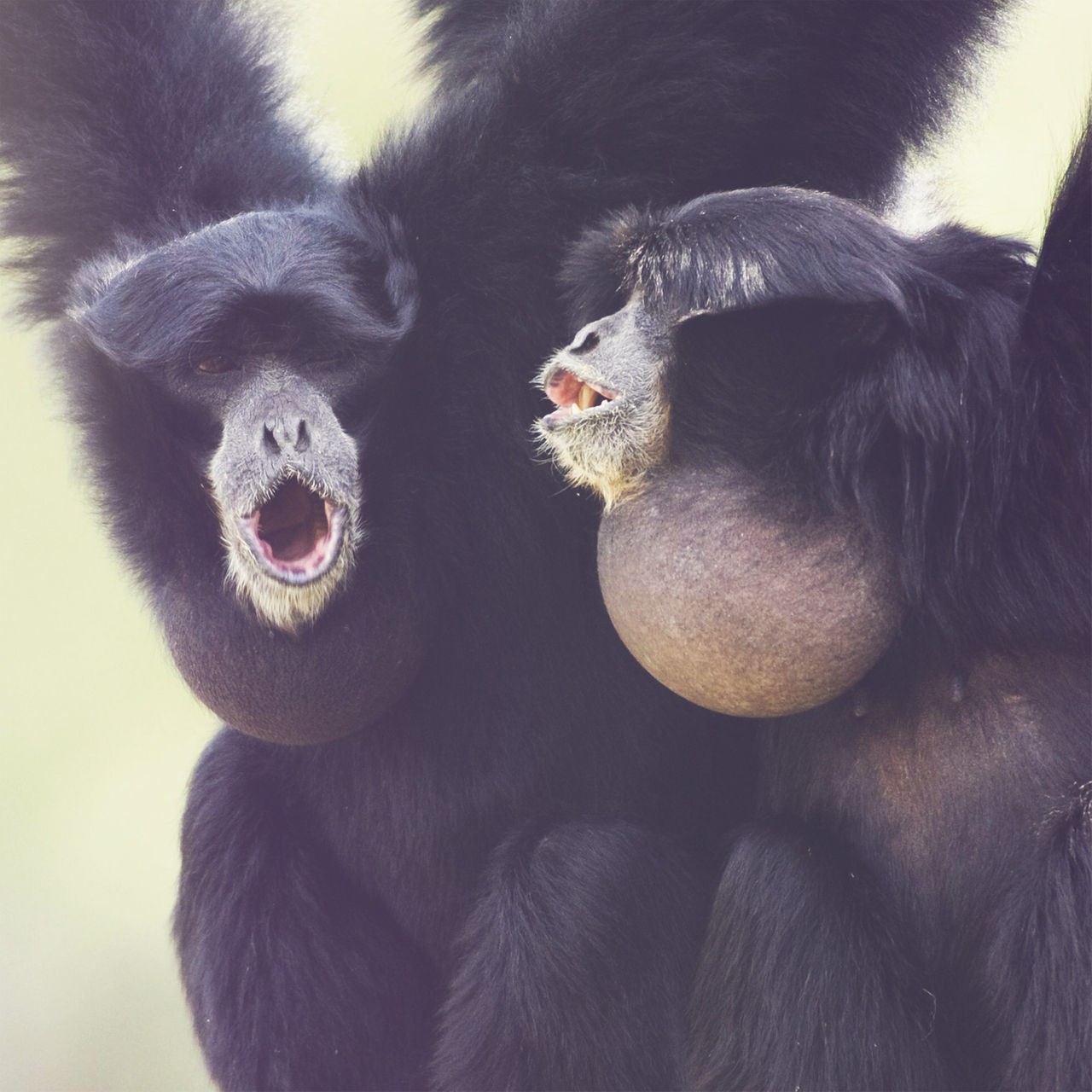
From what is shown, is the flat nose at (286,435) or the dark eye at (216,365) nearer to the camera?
the flat nose at (286,435)

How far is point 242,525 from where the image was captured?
3.34 metres

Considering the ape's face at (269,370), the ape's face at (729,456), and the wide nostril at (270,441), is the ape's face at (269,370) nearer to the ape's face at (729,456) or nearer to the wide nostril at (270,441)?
the wide nostril at (270,441)

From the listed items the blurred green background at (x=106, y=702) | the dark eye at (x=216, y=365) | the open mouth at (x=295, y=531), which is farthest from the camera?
the blurred green background at (x=106, y=702)

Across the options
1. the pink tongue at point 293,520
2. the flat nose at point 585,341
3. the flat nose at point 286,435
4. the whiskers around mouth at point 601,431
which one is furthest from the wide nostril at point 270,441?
the flat nose at point 585,341

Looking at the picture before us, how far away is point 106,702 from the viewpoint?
7762 mm

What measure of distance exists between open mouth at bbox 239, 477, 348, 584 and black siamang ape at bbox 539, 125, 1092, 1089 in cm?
55

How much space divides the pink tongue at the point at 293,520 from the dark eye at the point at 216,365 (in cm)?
32

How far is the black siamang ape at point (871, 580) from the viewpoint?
9.70 ft

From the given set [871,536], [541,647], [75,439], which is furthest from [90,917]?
[871,536]

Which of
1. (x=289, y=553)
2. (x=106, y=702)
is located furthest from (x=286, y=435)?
(x=106, y=702)

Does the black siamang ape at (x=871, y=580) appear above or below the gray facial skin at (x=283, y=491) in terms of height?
below

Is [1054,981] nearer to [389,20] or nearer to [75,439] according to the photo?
[75,439]

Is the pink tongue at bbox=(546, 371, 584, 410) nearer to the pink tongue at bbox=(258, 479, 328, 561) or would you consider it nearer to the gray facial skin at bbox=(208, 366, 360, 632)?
the gray facial skin at bbox=(208, 366, 360, 632)

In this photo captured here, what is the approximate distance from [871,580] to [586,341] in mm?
791
